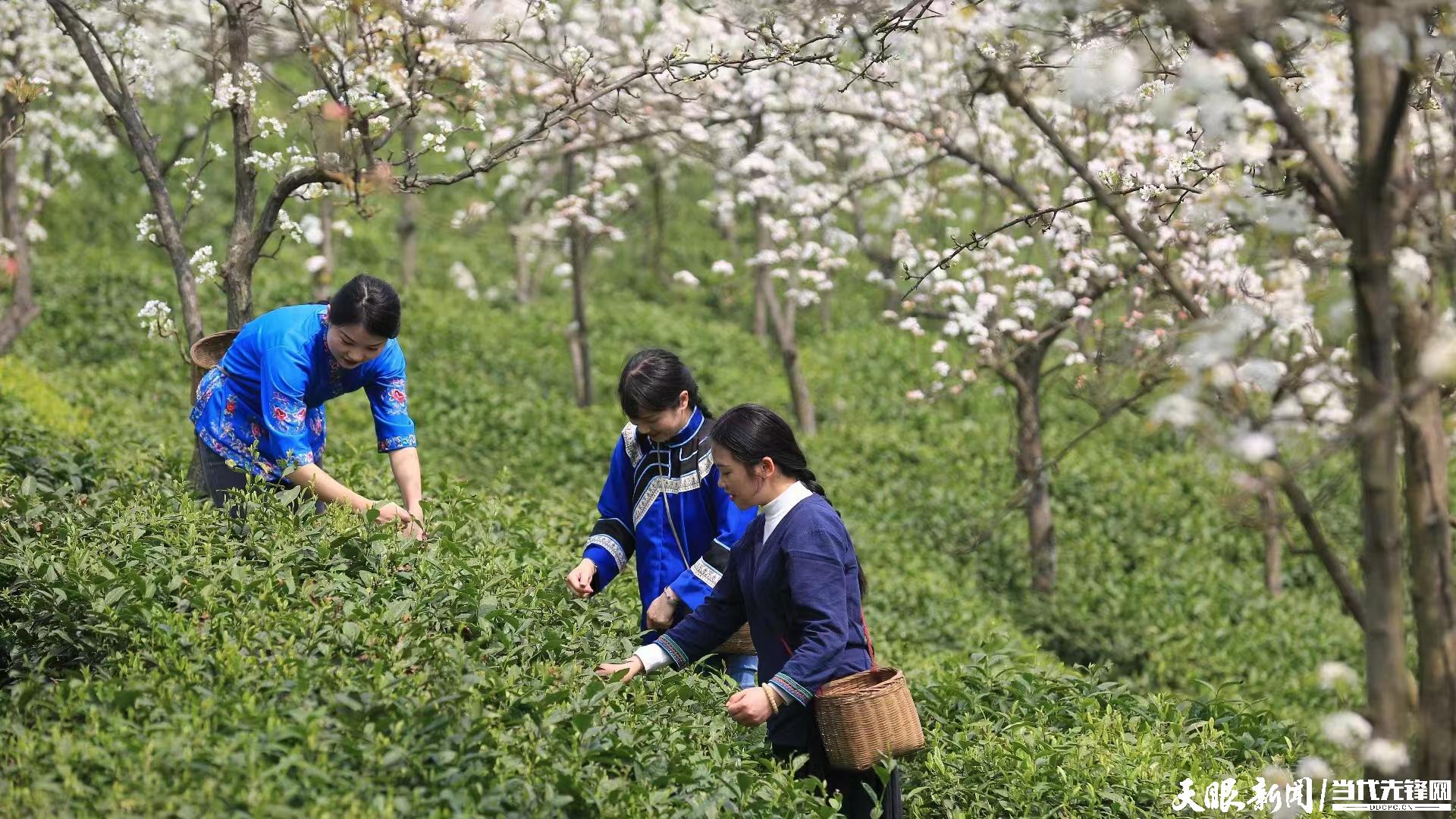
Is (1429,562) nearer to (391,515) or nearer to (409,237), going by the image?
(391,515)

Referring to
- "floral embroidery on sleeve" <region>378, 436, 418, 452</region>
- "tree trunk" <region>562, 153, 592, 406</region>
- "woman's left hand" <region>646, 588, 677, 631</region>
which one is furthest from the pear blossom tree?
"tree trunk" <region>562, 153, 592, 406</region>

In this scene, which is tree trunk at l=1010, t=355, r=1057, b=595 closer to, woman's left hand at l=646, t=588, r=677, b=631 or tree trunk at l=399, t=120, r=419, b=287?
woman's left hand at l=646, t=588, r=677, b=631

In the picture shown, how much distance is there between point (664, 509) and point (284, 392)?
1.61m

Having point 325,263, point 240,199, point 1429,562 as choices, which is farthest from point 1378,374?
point 325,263

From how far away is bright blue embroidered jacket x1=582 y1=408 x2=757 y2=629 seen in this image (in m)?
4.95

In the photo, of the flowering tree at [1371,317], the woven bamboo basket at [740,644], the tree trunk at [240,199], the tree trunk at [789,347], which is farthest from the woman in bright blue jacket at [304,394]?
the tree trunk at [789,347]

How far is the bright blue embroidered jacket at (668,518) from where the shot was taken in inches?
195

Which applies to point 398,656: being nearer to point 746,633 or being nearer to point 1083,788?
point 746,633

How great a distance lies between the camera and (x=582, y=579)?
16.6 ft

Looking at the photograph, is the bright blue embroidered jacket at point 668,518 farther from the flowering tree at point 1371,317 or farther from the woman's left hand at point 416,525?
the flowering tree at point 1371,317

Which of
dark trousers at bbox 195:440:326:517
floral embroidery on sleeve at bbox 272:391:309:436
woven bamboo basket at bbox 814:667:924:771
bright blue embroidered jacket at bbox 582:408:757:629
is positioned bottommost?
woven bamboo basket at bbox 814:667:924:771

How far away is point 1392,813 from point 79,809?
336 cm

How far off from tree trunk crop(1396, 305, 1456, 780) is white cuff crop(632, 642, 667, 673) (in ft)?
7.72

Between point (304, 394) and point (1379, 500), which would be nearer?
point (1379, 500)
